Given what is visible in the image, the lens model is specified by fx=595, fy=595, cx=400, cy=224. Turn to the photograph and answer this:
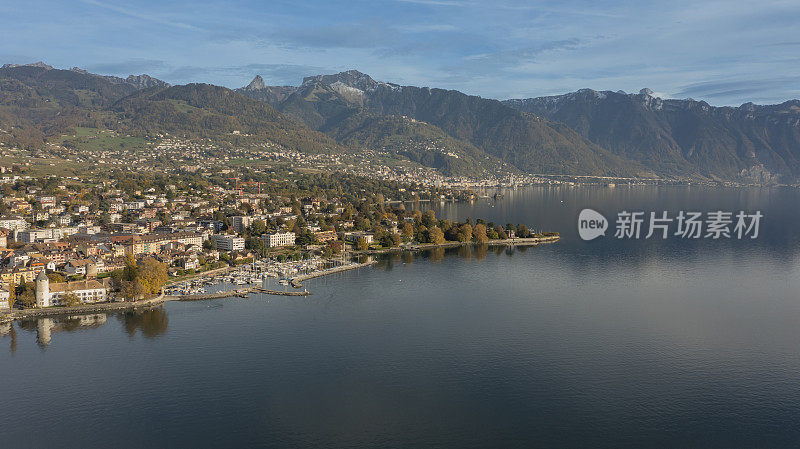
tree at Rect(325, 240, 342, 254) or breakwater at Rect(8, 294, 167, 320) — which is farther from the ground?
tree at Rect(325, 240, 342, 254)

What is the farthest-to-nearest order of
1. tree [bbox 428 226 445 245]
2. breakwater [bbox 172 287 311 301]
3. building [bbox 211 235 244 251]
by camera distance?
1. tree [bbox 428 226 445 245]
2. building [bbox 211 235 244 251]
3. breakwater [bbox 172 287 311 301]

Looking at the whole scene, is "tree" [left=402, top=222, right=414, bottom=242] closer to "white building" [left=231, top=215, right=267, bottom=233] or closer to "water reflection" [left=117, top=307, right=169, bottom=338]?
"white building" [left=231, top=215, right=267, bottom=233]

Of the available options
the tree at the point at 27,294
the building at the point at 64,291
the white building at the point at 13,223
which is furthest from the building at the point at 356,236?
the white building at the point at 13,223

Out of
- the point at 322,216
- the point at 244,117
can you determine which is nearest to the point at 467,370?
the point at 322,216

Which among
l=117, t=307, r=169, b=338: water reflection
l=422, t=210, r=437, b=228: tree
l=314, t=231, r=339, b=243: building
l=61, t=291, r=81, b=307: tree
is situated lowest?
l=117, t=307, r=169, b=338: water reflection

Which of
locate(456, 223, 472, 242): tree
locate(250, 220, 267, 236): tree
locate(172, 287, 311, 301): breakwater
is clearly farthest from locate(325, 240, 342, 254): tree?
locate(172, 287, 311, 301): breakwater

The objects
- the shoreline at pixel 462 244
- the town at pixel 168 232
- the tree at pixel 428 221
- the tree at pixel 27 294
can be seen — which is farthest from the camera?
the tree at pixel 428 221

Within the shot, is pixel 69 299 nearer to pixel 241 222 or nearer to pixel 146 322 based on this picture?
pixel 146 322

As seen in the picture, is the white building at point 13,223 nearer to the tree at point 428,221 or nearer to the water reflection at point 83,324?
the water reflection at point 83,324
